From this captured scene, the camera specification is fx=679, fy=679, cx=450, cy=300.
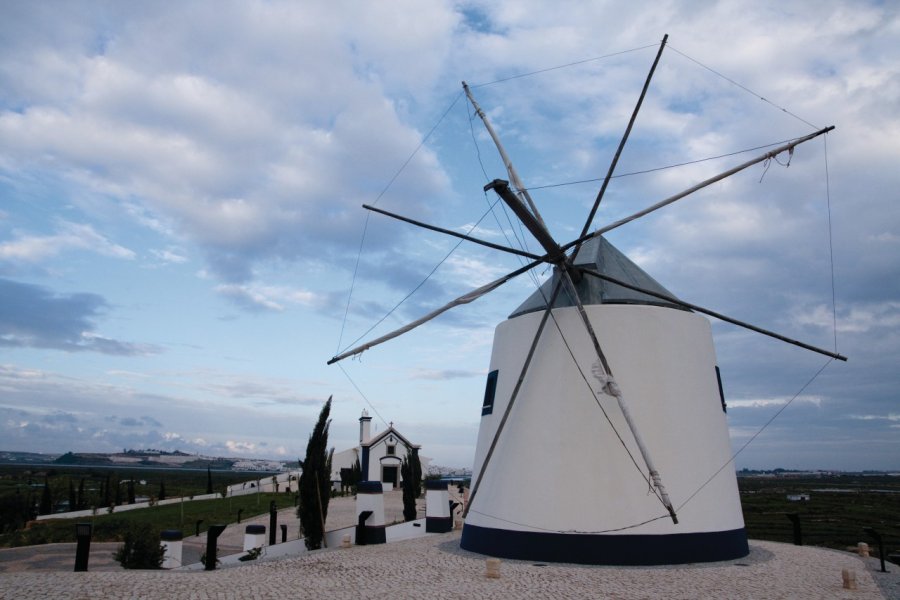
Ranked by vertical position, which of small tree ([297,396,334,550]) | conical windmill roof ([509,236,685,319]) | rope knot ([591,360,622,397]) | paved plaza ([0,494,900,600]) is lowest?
paved plaza ([0,494,900,600])

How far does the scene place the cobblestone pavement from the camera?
9.10m

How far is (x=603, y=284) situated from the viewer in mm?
13945

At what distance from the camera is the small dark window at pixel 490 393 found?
14633mm

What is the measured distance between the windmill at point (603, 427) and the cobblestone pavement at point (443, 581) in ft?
1.79

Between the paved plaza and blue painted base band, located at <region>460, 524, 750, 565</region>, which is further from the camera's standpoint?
blue painted base band, located at <region>460, 524, 750, 565</region>

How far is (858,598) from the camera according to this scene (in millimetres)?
9453

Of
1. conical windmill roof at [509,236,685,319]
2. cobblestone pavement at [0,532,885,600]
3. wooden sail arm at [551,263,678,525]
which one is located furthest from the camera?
conical windmill roof at [509,236,685,319]

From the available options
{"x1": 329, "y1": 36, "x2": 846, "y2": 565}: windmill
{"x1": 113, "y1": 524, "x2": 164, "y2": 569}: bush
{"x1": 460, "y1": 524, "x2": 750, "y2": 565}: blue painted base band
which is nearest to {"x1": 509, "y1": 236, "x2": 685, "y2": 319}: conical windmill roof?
{"x1": 329, "y1": 36, "x2": 846, "y2": 565}: windmill

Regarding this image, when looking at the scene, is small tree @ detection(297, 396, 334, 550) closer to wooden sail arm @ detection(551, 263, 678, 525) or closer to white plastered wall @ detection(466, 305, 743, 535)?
white plastered wall @ detection(466, 305, 743, 535)

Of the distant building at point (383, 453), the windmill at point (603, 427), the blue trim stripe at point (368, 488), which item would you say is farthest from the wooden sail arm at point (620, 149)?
the distant building at point (383, 453)

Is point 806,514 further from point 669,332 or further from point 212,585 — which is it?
point 212,585

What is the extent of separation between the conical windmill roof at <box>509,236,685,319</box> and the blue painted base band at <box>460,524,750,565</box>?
174 inches

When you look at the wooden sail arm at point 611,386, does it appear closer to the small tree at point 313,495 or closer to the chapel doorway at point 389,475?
the small tree at point 313,495

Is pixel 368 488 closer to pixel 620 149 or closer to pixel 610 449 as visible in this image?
pixel 610 449
